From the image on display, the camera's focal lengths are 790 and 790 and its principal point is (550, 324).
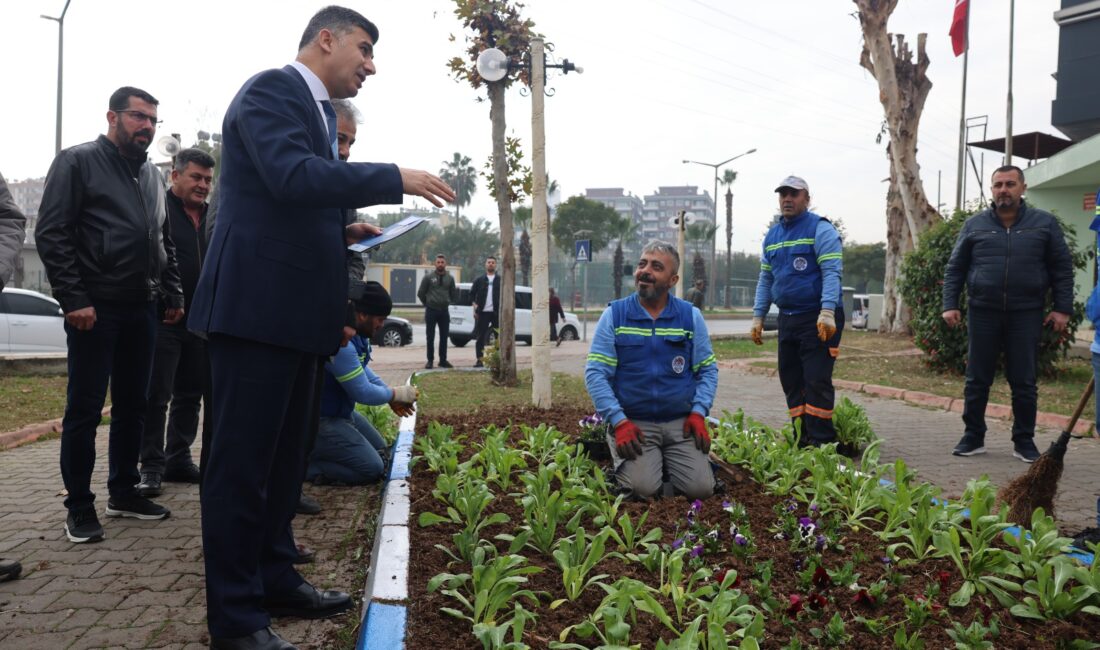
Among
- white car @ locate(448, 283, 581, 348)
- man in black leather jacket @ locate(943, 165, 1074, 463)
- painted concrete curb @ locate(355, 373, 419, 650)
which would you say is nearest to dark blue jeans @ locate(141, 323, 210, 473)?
painted concrete curb @ locate(355, 373, 419, 650)

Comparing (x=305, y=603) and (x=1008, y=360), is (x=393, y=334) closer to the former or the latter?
(x=1008, y=360)

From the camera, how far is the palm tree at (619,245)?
51.4 metres

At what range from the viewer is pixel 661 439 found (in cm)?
446

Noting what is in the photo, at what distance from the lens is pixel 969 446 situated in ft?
20.2

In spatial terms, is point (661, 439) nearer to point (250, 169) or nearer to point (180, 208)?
point (250, 169)

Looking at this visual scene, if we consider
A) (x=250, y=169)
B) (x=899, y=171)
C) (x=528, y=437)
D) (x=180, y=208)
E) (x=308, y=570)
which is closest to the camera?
(x=250, y=169)

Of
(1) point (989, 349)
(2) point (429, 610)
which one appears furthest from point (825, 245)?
(2) point (429, 610)

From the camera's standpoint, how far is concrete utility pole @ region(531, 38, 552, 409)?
7.46m

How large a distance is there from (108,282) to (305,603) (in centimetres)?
199

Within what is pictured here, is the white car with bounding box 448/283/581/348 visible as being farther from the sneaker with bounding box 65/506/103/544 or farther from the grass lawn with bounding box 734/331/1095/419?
the sneaker with bounding box 65/506/103/544

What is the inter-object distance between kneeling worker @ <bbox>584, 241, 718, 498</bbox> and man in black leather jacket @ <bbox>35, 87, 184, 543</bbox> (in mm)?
2369

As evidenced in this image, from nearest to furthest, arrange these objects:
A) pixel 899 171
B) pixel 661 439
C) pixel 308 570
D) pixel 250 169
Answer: pixel 250 169
pixel 308 570
pixel 661 439
pixel 899 171

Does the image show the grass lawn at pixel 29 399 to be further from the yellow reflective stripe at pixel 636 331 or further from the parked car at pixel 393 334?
the parked car at pixel 393 334

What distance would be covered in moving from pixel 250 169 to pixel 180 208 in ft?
9.17
